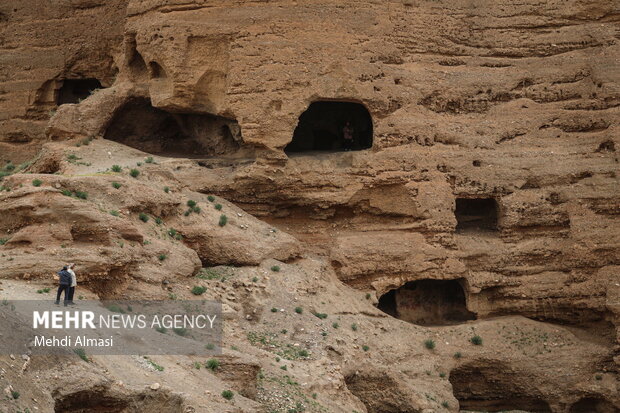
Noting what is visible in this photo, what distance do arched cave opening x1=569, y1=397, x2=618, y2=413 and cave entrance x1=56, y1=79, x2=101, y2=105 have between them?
18.1 metres

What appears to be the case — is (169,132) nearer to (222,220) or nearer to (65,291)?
(222,220)

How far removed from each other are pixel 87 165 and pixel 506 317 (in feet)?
41.1

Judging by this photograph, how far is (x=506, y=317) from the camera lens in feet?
103

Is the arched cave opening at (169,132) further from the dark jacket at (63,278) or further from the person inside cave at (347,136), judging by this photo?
the dark jacket at (63,278)

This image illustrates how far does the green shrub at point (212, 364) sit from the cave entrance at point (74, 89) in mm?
16033

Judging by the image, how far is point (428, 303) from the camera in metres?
32.7

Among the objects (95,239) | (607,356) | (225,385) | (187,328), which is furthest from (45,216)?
(607,356)

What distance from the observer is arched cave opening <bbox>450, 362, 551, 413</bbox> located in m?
30.2

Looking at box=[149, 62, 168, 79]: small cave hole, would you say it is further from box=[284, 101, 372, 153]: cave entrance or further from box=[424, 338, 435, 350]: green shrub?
Result: box=[424, 338, 435, 350]: green shrub

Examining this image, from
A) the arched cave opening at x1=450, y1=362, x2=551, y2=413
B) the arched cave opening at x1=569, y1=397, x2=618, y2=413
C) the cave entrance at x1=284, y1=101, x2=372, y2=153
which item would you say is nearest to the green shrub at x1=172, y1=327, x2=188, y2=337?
the arched cave opening at x1=450, y1=362, x2=551, y2=413

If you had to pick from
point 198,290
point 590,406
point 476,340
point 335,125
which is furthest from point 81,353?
point 590,406

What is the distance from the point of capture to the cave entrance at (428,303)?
32312mm

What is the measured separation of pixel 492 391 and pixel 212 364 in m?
11.1

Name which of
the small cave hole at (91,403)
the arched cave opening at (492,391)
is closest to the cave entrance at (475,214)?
the arched cave opening at (492,391)
